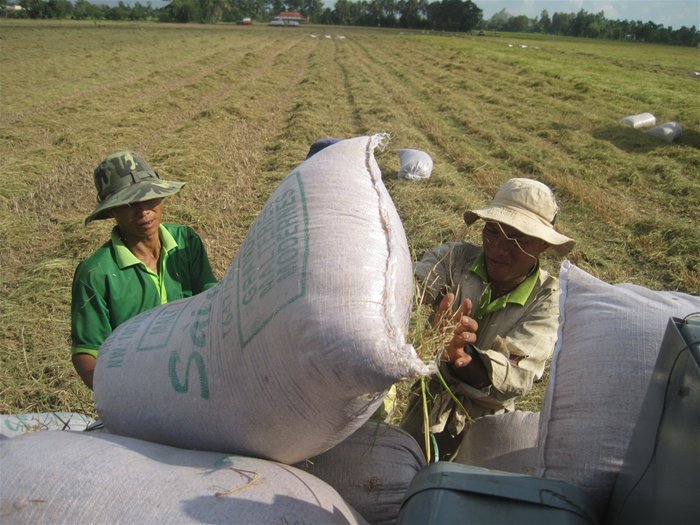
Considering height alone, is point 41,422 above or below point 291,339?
below

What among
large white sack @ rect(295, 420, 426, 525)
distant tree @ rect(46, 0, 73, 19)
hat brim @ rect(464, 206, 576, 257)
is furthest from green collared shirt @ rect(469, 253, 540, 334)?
distant tree @ rect(46, 0, 73, 19)

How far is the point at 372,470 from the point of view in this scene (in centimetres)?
143

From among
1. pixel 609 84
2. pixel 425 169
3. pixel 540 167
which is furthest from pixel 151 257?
pixel 609 84

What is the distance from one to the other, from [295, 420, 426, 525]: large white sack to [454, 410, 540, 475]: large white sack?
0.34 m

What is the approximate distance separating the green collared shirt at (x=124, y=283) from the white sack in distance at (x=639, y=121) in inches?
406

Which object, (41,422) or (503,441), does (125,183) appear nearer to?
(41,422)

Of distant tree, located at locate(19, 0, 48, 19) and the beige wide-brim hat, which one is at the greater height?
distant tree, located at locate(19, 0, 48, 19)

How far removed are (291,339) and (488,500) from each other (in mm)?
472

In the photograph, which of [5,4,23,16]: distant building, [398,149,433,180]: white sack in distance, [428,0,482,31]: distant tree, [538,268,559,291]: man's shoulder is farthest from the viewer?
[428,0,482,31]: distant tree

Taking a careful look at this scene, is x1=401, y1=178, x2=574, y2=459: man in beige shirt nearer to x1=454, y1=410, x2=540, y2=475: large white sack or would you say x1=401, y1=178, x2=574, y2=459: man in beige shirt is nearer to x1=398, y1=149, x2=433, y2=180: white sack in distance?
x1=454, y1=410, x2=540, y2=475: large white sack

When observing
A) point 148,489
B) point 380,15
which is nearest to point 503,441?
point 148,489

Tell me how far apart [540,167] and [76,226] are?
19.1 ft

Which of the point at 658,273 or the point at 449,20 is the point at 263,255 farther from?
the point at 449,20

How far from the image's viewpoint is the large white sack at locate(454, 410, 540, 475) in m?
1.70
